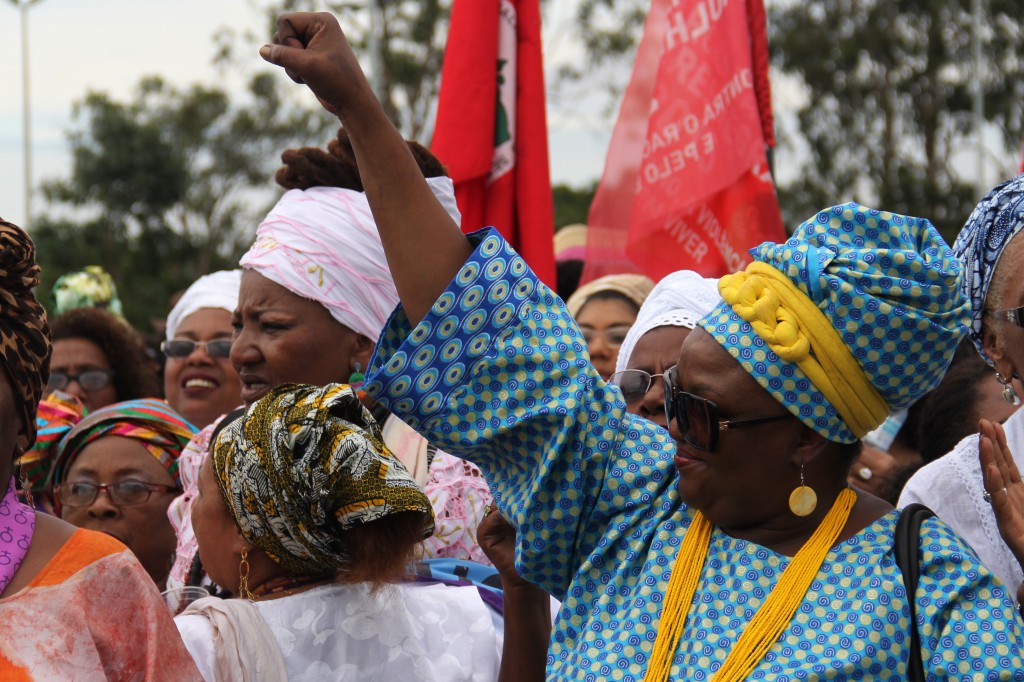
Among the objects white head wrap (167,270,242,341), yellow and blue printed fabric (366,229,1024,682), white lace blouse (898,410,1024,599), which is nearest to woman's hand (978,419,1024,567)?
yellow and blue printed fabric (366,229,1024,682)

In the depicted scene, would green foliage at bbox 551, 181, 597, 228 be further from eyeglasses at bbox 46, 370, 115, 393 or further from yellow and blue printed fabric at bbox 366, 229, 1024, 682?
yellow and blue printed fabric at bbox 366, 229, 1024, 682

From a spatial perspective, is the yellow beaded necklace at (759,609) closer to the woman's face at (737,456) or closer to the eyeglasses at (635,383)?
the woman's face at (737,456)

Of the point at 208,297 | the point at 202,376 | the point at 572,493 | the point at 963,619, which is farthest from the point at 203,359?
the point at 963,619

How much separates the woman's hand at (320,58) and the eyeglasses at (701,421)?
33.6 inches

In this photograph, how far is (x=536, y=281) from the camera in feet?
8.83

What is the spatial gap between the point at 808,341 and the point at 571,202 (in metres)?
23.7

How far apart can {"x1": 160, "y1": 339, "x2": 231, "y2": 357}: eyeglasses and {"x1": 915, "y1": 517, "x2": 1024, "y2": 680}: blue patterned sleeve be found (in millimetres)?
4069

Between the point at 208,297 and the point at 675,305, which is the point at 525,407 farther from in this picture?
the point at 208,297

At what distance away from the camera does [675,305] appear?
13.0 feet

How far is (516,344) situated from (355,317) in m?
1.27

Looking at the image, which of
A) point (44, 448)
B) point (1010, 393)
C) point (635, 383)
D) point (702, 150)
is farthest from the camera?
point (702, 150)

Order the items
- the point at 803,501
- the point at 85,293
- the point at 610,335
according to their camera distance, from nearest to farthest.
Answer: the point at 803,501 → the point at 610,335 → the point at 85,293

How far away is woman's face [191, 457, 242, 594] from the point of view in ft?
10.0

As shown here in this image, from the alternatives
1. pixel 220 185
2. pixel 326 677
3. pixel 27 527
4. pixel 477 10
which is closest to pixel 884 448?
pixel 477 10
